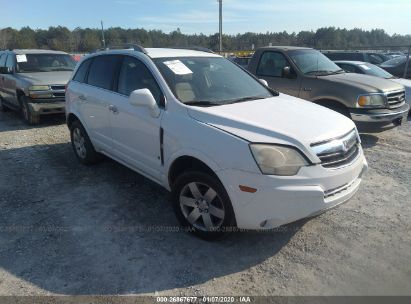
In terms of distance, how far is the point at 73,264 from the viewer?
10.2ft

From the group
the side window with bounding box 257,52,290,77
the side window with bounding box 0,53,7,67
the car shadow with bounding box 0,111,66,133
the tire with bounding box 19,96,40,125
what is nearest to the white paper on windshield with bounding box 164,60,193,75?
the side window with bounding box 257,52,290,77

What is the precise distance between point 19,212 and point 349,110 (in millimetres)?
5517

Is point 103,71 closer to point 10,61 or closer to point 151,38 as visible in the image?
point 10,61

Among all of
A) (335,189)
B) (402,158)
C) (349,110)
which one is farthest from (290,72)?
(335,189)

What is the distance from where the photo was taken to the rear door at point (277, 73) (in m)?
7.07

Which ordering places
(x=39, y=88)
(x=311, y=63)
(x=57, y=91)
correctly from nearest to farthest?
(x=311, y=63) → (x=39, y=88) → (x=57, y=91)

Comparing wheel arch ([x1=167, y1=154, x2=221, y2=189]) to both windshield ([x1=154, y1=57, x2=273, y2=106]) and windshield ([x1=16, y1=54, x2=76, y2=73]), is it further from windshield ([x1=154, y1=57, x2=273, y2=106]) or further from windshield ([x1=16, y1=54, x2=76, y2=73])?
windshield ([x1=16, y1=54, x2=76, y2=73])

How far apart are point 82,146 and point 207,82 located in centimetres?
263

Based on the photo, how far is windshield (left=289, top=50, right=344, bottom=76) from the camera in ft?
23.4

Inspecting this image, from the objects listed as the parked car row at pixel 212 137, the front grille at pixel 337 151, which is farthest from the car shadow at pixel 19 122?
the front grille at pixel 337 151

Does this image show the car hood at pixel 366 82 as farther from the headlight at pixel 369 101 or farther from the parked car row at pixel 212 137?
the parked car row at pixel 212 137

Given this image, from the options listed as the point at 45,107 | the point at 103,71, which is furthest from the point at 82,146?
the point at 45,107

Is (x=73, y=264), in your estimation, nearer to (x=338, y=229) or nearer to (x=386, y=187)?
(x=338, y=229)

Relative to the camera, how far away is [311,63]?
7305mm
